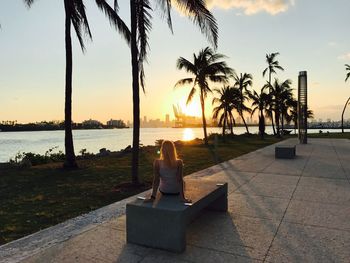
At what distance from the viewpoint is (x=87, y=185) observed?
945cm

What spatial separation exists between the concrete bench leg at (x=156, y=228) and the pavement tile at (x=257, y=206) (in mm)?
2146

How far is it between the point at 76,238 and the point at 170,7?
20.9 feet

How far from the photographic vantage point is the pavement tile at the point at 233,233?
14.5 feet

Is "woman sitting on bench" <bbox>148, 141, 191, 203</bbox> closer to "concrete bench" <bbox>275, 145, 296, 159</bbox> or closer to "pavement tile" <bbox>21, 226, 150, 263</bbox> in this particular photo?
"pavement tile" <bbox>21, 226, 150, 263</bbox>

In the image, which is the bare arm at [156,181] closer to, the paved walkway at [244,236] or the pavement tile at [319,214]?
the paved walkway at [244,236]

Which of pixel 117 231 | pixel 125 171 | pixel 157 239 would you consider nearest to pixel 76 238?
pixel 117 231

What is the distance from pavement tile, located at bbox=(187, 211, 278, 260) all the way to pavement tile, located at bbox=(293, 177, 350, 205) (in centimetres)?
231

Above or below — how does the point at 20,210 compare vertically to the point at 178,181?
below

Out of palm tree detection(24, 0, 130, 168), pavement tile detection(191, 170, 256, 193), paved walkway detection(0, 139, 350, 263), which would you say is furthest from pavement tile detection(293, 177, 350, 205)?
palm tree detection(24, 0, 130, 168)

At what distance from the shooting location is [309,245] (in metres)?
4.53

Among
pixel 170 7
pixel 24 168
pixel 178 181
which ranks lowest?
pixel 24 168

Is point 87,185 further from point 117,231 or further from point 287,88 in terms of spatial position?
point 287,88

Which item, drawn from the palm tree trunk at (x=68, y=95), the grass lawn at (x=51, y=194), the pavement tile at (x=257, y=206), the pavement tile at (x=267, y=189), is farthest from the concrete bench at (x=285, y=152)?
the palm tree trunk at (x=68, y=95)

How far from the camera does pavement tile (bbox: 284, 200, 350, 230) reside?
5.51 m
